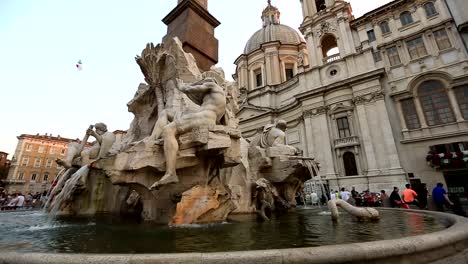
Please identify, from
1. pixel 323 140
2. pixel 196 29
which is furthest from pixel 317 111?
pixel 196 29

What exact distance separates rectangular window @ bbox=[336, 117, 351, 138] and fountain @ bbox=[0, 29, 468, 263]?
691 inches

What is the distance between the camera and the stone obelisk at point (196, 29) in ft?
25.1

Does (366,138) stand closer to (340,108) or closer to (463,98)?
(340,108)

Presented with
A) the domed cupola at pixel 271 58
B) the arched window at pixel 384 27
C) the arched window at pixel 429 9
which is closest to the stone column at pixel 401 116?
the arched window at pixel 384 27

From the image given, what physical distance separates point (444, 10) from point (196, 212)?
28.1 metres

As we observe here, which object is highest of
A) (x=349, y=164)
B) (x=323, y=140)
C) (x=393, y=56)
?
(x=393, y=56)

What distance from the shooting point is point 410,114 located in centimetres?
1994

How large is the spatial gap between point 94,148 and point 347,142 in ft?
68.7

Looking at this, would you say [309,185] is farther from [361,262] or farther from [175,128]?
[361,262]

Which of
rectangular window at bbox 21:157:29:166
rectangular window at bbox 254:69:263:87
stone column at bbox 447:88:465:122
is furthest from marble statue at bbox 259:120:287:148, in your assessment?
rectangular window at bbox 21:157:29:166

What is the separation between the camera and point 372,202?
43.4 feet

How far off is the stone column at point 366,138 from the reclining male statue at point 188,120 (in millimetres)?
19302

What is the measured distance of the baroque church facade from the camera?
1831 centimetres

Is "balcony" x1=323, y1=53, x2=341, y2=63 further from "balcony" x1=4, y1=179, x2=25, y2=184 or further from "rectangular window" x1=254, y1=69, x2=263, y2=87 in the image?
"balcony" x1=4, y1=179, x2=25, y2=184
